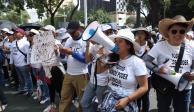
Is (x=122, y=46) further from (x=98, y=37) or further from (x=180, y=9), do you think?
(x=180, y=9)

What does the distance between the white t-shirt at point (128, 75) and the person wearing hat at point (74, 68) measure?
211cm

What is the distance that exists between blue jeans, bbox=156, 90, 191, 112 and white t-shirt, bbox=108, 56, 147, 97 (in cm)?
74

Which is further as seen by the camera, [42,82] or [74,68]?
[42,82]

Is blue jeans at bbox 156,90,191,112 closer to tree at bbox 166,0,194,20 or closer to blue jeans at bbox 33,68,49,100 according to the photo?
blue jeans at bbox 33,68,49,100

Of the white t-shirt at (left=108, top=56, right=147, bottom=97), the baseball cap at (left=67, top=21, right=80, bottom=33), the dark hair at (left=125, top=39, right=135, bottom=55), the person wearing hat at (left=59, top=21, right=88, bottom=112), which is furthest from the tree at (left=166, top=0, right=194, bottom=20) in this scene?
the white t-shirt at (left=108, top=56, right=147, bottom=97)

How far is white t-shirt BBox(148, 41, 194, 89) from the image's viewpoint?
4.66 metres

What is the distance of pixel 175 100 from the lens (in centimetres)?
478

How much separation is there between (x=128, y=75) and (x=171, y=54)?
791 mm

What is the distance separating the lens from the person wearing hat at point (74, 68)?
6.30 meters

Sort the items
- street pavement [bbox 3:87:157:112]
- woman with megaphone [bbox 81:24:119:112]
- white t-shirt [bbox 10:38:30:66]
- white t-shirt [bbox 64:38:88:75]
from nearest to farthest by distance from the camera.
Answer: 1. woman with megaphone [bbox 81:24:119:112]
2. white t-shirt [bbox 64:38:88:75]
3. street pavement [bbox 3:87:157:112]
4. white t-shirt [bbox 10:38:30:66]

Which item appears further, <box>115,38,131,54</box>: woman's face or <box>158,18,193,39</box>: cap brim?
<box>158,18,193,39</box>: cap brim

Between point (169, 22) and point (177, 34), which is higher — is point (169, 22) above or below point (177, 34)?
above

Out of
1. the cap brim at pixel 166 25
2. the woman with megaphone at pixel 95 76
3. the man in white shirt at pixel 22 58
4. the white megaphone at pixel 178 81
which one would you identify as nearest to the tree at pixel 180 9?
the man in white shirt at pixel 22 58

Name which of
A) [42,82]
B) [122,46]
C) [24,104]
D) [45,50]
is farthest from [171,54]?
[24,104]
